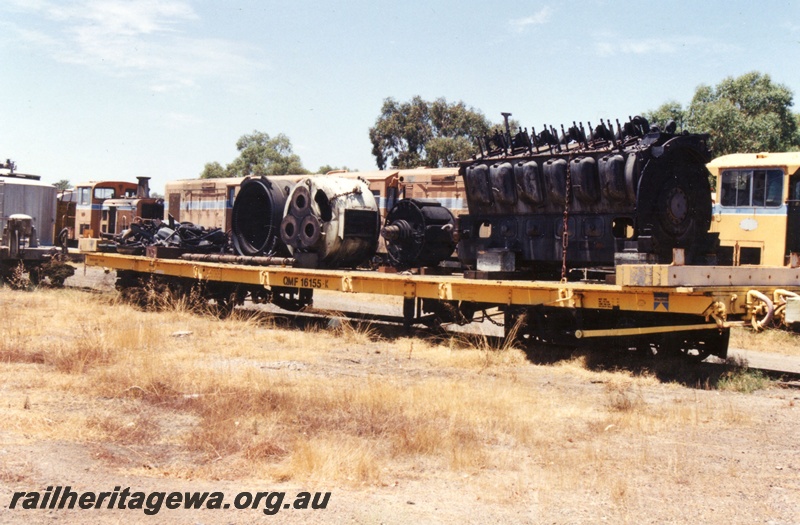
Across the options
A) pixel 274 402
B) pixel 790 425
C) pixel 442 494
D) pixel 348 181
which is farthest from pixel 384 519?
pixel 348 181

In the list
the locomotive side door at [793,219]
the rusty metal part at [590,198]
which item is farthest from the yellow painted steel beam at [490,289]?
the locomotive side door at [793,219]

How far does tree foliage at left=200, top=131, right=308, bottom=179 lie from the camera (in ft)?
194

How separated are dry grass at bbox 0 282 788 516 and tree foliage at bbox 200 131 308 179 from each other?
47587 mm

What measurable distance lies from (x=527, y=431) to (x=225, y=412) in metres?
2.75

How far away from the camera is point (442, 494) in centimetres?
554

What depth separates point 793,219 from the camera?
15.4 metres

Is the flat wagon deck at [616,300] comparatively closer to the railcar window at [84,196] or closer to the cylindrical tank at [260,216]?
the cylindrical tank at [260,216]

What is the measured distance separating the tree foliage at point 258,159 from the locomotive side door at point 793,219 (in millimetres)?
45315

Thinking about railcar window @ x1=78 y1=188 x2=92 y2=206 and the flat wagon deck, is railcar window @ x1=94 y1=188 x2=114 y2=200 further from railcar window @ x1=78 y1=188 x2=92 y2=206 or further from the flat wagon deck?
the flat wagon deck

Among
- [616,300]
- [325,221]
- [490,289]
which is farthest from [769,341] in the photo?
[325,221]

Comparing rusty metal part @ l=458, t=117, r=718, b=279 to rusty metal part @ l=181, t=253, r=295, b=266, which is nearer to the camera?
rusty metal part @ l=458, t=117, r=718, b=279

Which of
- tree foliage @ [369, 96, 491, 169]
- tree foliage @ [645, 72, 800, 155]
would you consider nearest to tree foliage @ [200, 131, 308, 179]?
tree foliage @ [369, 96, 491, 169]

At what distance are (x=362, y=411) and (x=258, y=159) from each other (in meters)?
54.9

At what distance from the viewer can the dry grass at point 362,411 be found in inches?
239
